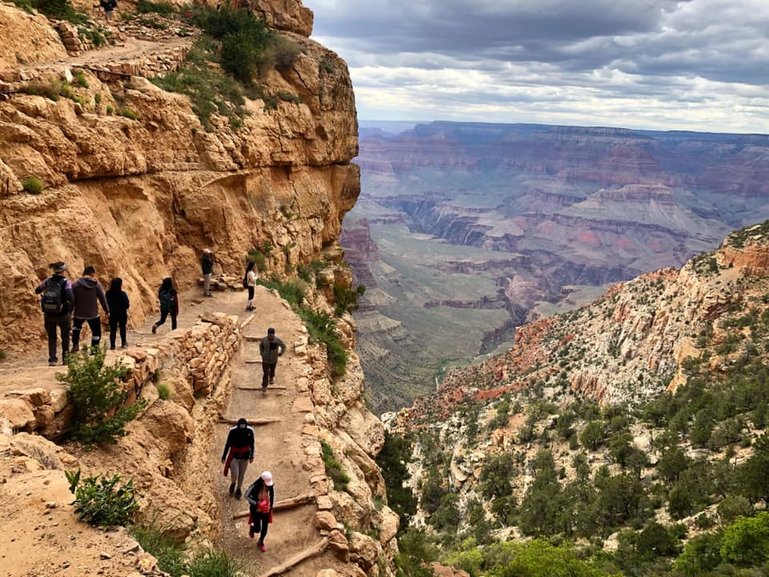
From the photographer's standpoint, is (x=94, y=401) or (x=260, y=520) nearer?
(x=94, y=401)

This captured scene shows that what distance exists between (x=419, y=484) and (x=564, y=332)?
29.9 m

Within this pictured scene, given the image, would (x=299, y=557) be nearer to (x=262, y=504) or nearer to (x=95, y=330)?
(x=262, y=504)

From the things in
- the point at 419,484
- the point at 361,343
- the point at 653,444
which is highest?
the point at 653,444

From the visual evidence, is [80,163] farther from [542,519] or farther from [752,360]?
[752,360]

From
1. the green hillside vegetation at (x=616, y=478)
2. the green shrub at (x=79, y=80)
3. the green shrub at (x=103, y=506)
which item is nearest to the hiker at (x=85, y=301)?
the green shrub at (x=103, y=506)

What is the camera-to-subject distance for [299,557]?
8414 millimetres

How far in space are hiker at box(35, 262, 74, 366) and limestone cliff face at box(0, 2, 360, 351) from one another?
115 centimetres

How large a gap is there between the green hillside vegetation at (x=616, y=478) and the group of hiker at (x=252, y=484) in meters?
11.4

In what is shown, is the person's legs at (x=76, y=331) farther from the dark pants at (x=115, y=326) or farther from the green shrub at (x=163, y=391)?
the green shrub at (x=163, y=391)

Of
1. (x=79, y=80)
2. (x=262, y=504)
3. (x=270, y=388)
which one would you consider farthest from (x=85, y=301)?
(x=79, y=80)

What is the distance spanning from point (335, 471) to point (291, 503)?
83.8 inches

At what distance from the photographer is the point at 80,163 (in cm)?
1266

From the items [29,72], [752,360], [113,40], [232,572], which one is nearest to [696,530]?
[752,360]

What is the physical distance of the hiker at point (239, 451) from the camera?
31.5ft
